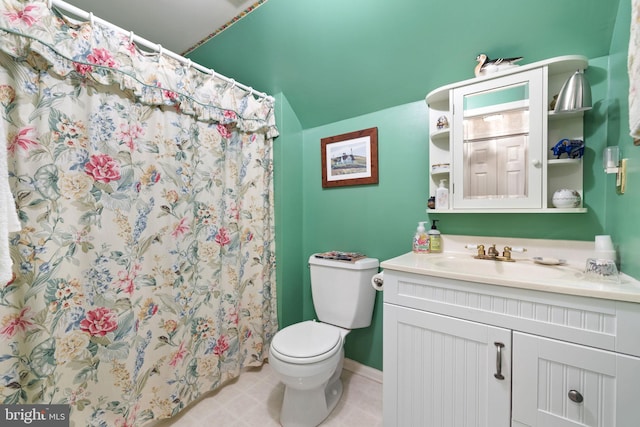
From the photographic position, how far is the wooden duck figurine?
→ 4.09ft

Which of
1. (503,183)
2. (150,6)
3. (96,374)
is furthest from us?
(150,6)

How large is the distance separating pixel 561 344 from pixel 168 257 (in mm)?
1667

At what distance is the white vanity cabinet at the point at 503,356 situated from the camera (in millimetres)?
798

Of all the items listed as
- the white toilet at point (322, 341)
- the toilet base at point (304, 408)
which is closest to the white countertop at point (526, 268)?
the white toilet at point (322, 341)

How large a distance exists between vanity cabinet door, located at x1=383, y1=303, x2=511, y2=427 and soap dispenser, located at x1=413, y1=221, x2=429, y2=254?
0.44 meters

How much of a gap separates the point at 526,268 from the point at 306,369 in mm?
1116

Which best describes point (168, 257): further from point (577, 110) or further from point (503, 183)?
point (577, 110)

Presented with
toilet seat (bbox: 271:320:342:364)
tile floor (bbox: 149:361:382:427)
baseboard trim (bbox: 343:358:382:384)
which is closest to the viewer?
toilet seat (bbox: 271:320:342:364)

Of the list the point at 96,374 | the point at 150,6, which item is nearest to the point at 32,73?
the point at 150,6

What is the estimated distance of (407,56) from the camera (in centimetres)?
143

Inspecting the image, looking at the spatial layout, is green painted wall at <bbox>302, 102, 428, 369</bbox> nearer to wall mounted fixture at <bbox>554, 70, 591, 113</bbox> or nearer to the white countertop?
the white countertop

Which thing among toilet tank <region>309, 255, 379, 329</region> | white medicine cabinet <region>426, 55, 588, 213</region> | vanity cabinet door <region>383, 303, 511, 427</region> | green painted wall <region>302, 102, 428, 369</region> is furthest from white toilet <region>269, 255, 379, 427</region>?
white medicine cabinet <region>426, 55, 588, 213</region>

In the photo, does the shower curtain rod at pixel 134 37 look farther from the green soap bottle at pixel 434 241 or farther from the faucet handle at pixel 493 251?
the faucet handle at pixel 493 251

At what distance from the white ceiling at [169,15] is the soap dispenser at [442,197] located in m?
1.48
